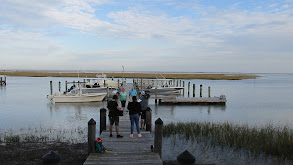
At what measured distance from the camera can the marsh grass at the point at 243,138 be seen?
11.7m

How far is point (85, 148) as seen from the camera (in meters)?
12.0

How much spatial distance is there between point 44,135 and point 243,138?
11.5m

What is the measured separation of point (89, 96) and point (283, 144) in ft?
79.5

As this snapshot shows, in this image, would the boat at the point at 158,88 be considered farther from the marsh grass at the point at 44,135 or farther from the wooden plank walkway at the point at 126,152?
the wooden plank walkway at the point at 126,152

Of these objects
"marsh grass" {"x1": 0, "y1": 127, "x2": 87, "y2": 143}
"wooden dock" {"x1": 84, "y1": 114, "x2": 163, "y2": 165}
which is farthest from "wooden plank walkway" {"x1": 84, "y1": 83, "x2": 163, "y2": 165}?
"marsh grass" {"x1": 0, "y1": 127, "x2": 87, "y2": 143}

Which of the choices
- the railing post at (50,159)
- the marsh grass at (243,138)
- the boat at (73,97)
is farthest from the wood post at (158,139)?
the boat at (73,97)

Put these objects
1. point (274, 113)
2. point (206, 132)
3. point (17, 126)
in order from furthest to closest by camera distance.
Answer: point (274, 113), point (17, 126), point (206, 132)

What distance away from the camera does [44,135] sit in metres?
15.2

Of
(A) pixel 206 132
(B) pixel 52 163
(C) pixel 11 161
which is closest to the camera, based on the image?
(B) pixel 52 163

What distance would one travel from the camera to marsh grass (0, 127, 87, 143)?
1368 cm

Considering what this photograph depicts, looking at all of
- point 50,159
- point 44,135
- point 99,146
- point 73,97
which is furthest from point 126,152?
point 73,97

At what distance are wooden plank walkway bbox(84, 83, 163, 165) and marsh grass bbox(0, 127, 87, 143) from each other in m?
4.56

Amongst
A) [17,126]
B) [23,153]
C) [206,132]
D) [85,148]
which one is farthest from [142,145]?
[17,126]

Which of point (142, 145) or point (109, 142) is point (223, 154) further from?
point (109, 142)
